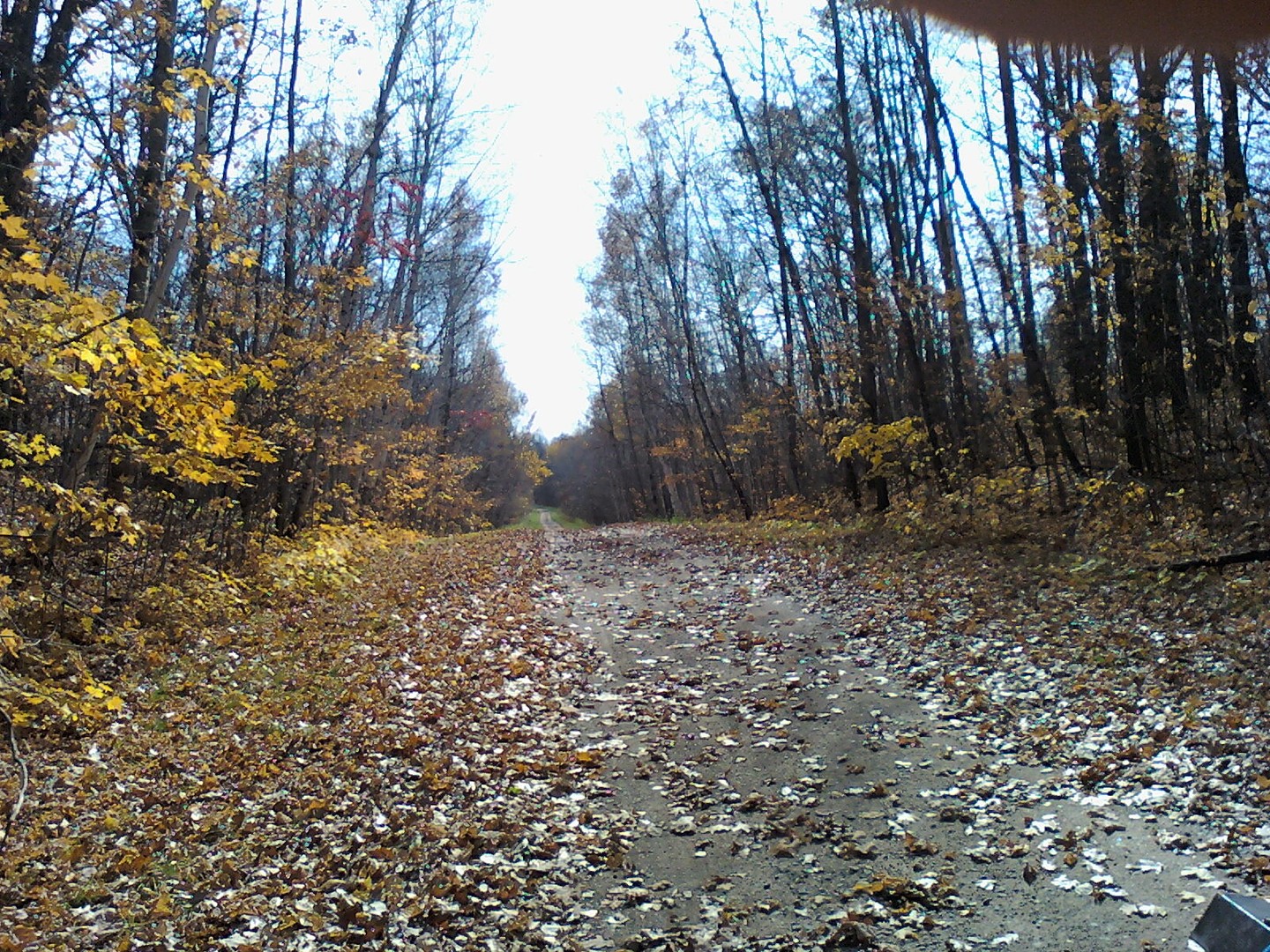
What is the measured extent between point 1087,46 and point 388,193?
20.2 metres

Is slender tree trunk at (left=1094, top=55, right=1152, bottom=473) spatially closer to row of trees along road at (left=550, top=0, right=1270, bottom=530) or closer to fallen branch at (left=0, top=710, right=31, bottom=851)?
row of trees along road at (left=550, top=0, right=1270, bottom=530)

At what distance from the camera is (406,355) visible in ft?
41.8

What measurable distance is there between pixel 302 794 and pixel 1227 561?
8.45 meters

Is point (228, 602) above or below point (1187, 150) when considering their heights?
below

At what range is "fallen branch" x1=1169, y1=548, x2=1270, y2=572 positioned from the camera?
8.28 metres

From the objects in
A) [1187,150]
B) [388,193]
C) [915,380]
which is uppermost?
[388,193]

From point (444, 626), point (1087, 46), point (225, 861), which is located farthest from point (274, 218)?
point (1087, 46)

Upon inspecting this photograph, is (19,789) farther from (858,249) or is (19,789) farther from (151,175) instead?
(858,249)

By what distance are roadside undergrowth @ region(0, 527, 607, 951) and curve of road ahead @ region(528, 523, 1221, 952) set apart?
0.42 meters

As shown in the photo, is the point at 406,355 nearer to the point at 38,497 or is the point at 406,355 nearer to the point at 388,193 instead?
the point at 38,497

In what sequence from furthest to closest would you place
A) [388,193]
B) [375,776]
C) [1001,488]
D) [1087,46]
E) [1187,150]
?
[388,193] < [1001,488] < [1187,150] < [375,776] < [1087,46]

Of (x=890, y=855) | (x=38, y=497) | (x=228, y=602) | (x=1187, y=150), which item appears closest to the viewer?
(x=890, y=855)

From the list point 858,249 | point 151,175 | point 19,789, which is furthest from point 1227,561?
point 151,175

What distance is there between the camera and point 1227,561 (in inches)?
332
